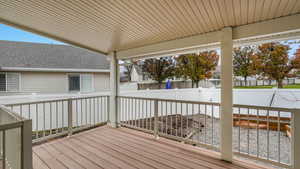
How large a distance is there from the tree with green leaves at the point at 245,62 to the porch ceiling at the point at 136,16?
467 cm

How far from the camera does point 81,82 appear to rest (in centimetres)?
827

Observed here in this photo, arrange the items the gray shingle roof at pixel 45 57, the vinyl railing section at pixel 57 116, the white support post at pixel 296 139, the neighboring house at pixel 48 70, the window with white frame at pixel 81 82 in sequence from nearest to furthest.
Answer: the white support post at pixel 296 139
the vinyl railing section at pixel 57 116
the neighboring house at pixel 48 70
the gray shingle roof at pixel 45 57
the window with white frame at pixel 81 82

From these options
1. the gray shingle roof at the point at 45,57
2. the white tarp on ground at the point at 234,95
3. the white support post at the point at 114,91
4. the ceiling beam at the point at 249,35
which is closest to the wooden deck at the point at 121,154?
the white support post at the point at 114,91

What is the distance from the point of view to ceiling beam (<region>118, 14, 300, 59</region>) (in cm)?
232

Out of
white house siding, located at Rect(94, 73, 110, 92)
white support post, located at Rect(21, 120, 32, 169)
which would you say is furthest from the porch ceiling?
white house siding, located at Rect(94, 73, 110, 92)

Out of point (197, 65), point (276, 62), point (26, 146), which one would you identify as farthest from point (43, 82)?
point (276, 62)

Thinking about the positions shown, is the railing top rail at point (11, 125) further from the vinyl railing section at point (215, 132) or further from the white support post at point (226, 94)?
the white support post at point (226, 94)

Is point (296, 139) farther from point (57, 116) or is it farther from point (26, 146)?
point (57, 116)

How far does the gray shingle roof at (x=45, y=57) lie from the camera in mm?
7312

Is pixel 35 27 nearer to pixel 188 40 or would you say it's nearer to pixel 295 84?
pixel 188 40

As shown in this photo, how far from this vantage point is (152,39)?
145 inches

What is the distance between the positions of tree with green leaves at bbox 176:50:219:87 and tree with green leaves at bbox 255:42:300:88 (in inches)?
164

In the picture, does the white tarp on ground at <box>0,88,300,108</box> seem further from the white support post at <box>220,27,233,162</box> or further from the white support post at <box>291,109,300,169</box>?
the white support post at <box>220,27,233,162</box>

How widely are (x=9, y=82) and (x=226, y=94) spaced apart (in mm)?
8549
